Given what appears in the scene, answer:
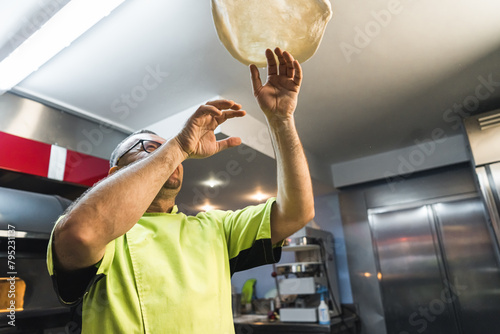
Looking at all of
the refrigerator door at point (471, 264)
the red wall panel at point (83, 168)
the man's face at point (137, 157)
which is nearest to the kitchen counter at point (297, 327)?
the refrigerator door at point (471, 264)

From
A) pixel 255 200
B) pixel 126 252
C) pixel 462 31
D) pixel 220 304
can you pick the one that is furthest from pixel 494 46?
pixel 255 200

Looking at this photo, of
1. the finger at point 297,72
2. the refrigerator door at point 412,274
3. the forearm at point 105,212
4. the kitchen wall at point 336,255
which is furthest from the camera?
the kitchen wall at point 336,255

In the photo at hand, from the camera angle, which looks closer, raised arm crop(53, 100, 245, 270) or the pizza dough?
raised arm crop(53, 100, 245, 270)

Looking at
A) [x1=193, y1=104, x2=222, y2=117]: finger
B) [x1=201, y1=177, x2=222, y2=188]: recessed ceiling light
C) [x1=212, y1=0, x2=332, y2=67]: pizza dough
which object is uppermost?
[x1=201, y1=177, x2=222, y2=188]: recessed ceiling light

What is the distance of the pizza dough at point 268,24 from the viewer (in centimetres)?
99

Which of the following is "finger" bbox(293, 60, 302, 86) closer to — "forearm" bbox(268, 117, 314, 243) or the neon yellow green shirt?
"forearm" bbox(268, 117, 314, 243)

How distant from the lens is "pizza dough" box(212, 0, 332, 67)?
0.99 m

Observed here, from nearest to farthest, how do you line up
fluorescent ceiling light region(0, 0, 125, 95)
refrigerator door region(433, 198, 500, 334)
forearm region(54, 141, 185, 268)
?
forearm region(54, 141, 185, 268)
fluorescent ceiling light region(0, 0, 125, 95)
refrigerator door region(433, 198, 500, 334)

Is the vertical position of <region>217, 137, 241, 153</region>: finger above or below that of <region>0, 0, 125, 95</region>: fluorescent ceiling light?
below

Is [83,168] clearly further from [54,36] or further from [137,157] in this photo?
[137,157]

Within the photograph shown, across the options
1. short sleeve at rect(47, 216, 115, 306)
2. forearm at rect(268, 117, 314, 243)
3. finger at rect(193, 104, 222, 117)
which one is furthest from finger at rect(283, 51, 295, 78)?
short sleeve at rect(47, 216, 115, 306)

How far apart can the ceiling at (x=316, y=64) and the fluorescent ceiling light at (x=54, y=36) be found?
0.23 ft

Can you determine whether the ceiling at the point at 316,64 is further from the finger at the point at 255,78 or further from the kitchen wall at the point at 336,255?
the kitchen wall at the point at 336,255

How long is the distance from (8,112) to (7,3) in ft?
3.25
